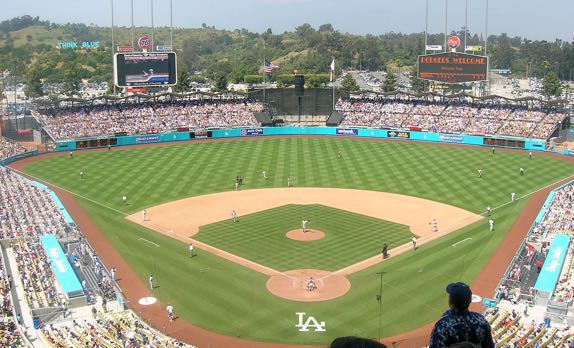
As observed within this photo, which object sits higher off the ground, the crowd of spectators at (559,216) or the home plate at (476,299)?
the crowd of spectators at (559,216)

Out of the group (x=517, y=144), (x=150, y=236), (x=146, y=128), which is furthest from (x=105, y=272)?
(x=517, y=144)

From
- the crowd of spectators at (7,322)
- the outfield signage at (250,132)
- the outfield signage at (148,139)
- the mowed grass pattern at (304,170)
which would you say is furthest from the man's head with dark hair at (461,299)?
the outfield signage at (250,132)

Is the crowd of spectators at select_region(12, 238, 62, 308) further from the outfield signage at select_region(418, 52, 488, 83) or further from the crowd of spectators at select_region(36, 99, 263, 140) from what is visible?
the outfield signage at select_region(418, 52, 488, 83)

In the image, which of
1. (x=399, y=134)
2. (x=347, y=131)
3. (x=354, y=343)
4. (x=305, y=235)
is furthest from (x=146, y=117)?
(x=354, y=343)

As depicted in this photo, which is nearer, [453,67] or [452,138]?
[452,138]

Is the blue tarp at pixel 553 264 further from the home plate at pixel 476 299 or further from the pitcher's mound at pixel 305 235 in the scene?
the pitcher's mound at pixel 305 235

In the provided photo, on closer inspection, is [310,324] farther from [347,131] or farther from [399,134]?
[347,131]

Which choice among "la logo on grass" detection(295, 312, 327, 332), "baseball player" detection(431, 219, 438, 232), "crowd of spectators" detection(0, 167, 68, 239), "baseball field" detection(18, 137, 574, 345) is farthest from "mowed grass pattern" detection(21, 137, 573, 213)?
"la logo on grass" detection(295, 312, 327, 332)
